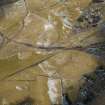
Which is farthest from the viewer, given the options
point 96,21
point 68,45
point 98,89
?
point 96,21

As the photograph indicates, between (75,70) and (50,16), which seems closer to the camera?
(75,70)

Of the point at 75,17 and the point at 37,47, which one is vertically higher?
the point at 75,17

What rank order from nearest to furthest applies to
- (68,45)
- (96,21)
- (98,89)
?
(98,89)
(68,45)
(96,21)

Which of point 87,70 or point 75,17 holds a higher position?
point 75,17

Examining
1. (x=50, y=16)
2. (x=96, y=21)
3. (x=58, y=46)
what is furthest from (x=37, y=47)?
(x=96, y=21)

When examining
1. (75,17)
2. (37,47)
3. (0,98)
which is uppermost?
(75,17)

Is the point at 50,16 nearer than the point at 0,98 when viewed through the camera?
No

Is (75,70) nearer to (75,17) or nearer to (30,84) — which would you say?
(30,84)

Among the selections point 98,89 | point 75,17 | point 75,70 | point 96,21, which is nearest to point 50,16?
point 75,17

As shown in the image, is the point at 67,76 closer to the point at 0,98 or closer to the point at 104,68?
the point at 104,68
